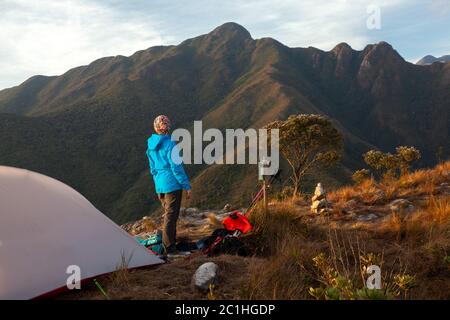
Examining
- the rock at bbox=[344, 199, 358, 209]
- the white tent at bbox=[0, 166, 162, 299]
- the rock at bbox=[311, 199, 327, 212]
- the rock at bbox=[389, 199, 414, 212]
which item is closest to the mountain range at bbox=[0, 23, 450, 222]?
the rock at bbox=[344, 199, 358, 209]

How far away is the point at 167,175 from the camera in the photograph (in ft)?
20.0

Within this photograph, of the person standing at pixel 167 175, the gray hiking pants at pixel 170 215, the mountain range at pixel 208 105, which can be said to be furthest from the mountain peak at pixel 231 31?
the gray hiking pants at pixel 170 215

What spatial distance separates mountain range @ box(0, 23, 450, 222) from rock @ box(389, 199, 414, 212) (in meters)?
34.6

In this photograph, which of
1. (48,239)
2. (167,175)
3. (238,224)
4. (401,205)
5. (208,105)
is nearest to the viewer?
(48,239)

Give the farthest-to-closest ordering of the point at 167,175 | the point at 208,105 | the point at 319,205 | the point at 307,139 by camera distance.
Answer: the point at 208,105, the point at 307,139, the point at 319,205, the point at 167,175

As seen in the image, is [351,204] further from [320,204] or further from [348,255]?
[348,255]

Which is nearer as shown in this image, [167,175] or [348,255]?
[348,255]

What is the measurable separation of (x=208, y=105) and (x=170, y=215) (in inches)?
4397

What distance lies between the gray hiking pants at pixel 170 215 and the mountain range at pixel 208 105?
36924 millimetres

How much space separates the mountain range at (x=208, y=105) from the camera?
65.7 meters

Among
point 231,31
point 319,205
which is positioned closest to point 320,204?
point 319,205

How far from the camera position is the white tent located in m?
3.67

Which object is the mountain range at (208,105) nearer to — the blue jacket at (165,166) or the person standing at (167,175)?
the person standing at (167,175)
